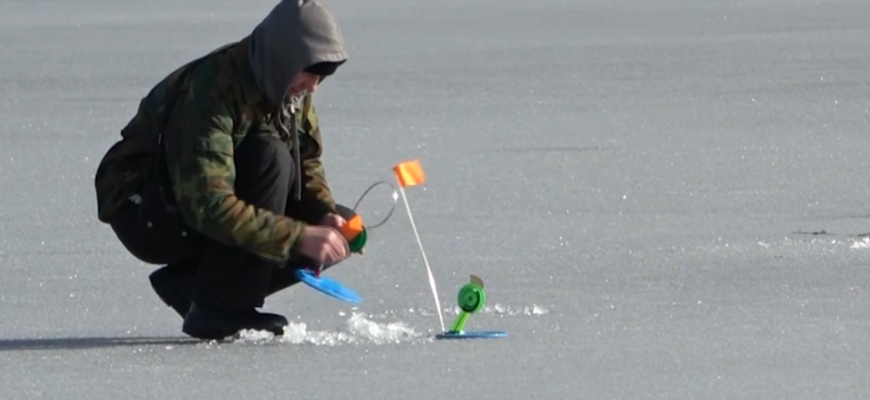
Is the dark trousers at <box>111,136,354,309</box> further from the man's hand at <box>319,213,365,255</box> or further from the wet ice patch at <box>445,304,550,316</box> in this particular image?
the wet ice patch at <box>445,304,550,316</box>

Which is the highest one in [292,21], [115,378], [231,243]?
[292,21]

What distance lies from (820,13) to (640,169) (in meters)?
5.70

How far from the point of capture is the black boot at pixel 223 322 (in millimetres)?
3941

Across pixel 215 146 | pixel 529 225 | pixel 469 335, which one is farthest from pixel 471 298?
pixel 529 225

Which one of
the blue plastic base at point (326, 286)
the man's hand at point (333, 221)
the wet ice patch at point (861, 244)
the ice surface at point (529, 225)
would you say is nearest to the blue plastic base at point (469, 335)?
the ice surface at point (529, 225)

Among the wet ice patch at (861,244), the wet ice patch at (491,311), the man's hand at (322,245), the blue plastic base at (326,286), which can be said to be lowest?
the wet ice patch at (491,311)

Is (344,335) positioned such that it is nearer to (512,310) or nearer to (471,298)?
(471,298)

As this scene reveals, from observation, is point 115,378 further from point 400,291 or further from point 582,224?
point 582,224

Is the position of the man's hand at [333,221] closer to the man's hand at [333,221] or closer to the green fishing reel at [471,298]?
the man's hand at [333,221]

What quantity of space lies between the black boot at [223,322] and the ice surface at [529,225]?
3 centimetres

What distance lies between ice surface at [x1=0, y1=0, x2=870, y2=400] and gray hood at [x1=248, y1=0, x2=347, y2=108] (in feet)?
1.85

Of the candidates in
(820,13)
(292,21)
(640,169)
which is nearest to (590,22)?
(820,13)

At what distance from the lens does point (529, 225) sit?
5.38m

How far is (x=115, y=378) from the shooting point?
12.0 feet
